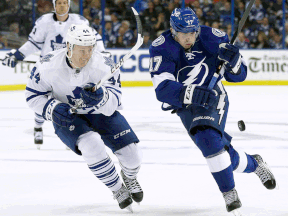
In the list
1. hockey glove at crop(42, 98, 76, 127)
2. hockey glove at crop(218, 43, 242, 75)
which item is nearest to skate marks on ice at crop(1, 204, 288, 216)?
hockey glove at crop(42, 98, 76, 127)

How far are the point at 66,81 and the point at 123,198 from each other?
633 millimetres

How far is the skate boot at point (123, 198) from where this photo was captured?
110 inches

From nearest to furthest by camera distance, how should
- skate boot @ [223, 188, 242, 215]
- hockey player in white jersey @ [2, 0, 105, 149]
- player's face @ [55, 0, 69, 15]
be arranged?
skate boot @ [223, 188, 242, 215]
player's face @ [55, 0, 69, 15]
hockey player in white jersey @ [2, 0, 105, 149]

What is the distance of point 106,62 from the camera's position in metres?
2.92

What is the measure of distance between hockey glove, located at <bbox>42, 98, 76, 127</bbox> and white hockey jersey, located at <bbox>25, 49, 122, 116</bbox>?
0.05m

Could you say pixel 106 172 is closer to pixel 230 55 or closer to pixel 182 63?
pixel 182 63

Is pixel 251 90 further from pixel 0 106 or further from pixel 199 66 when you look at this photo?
pixel 199 66

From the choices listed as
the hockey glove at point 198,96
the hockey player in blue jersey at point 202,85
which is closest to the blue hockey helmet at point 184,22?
the hockey player in blue jersey at point 202,85

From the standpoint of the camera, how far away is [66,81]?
2867 millimetres

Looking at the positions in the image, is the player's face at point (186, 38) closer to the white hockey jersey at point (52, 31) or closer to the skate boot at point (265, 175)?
the skate boot at point (265, 175)

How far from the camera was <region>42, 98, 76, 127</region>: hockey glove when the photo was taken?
2.73 metres

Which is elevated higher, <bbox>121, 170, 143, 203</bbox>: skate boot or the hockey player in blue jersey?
the hockey player in blue jersey

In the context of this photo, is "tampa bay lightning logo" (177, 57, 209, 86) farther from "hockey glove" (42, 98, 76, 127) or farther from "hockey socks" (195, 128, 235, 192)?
"hockey glove" (42, 98, 76, 127)

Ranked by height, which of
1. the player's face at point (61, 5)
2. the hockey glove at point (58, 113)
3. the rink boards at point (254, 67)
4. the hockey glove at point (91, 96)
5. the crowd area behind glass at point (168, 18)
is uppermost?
the hockey glove at point (91, 96)
